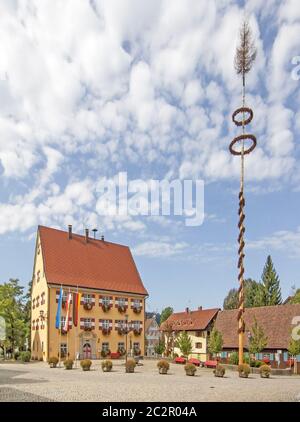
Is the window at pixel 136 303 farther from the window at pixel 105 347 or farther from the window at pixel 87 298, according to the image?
the window at pixel 87 298

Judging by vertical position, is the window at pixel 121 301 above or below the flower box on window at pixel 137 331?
above

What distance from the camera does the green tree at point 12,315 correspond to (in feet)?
186

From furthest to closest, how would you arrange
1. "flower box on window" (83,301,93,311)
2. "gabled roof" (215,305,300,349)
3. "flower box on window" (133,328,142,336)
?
1. "flower box on window" (133,328,142,336)
2. "flower box on window" (83,301,93,311)
3. "gabled roof" (215,305,300,349)

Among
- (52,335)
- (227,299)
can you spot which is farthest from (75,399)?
(227,299)

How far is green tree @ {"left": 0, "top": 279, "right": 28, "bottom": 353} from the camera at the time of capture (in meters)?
56.7

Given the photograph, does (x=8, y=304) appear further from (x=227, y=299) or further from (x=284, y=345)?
(x=227, y=299)

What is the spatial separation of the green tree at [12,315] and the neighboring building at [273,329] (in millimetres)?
25826

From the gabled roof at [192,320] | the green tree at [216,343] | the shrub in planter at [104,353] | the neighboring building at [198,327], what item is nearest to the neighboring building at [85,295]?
the shrub in planter at [104,353]

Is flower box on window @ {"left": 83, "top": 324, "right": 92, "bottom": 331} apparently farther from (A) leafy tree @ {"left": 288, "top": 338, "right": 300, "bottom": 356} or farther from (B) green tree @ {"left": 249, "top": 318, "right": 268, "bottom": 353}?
(A) leafy tree @ {"left": 288, "top": 338, "right": 300, "bottom": 356}

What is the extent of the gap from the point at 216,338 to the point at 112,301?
14.0 meters

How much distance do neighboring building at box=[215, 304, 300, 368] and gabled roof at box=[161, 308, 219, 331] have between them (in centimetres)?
981

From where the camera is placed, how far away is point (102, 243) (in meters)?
68.2

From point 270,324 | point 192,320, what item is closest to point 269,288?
point 192,320

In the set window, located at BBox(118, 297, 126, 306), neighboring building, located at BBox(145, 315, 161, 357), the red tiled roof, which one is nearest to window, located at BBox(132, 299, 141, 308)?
the red tiled roof
